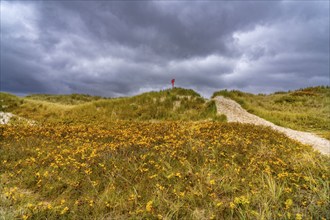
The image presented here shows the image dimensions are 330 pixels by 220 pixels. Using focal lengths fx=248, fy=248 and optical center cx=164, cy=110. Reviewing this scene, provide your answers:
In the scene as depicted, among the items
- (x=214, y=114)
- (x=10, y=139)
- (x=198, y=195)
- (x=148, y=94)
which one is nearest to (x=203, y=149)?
(x=198, y=195)

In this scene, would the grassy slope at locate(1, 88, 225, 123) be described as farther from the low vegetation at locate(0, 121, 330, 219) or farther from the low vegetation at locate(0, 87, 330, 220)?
the low vegetation at locate(0, 121, 330, 219)

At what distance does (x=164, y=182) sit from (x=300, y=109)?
71.1 feet

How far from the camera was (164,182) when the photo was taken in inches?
213

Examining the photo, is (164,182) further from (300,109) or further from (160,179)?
(300,109)

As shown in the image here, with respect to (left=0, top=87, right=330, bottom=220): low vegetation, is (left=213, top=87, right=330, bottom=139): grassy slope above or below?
above

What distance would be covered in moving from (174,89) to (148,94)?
2541 mm

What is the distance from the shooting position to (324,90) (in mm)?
29953

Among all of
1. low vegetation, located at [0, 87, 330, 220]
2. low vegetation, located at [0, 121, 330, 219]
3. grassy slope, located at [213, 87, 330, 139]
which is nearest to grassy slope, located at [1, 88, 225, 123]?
grassy slope, located at [213, 87, 330, 139]

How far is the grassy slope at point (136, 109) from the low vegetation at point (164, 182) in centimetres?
889

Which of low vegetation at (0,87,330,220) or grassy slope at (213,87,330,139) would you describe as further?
grassy slope at (213,87,330,139)

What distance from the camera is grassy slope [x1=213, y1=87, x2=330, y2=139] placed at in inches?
662

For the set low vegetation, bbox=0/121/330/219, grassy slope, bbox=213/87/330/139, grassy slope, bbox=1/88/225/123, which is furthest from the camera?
grassy slope, bbox=1/88/225/123

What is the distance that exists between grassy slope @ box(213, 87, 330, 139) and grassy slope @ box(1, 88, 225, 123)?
13.9 feet

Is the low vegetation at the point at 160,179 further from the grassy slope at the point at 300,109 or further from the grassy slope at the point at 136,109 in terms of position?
the grassy slope at the point at 300,109
